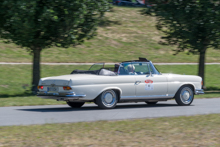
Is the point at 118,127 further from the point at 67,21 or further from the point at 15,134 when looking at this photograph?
the point at 67,21

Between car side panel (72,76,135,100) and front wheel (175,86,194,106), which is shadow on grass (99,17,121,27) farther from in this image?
car side panel (72,76,135,100)

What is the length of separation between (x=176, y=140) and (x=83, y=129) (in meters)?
1.87

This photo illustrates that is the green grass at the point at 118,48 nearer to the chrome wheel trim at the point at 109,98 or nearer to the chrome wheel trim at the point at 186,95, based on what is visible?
the chrome wheel trim at the point at 109,98

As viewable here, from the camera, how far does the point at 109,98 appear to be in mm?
10930

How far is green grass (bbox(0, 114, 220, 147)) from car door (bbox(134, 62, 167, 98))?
318 cm

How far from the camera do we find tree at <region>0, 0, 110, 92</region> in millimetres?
14469

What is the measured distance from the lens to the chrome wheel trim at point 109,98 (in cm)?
1084

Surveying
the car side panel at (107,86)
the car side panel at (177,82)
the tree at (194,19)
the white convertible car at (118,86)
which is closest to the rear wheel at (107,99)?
the white convertible car at (118,86)

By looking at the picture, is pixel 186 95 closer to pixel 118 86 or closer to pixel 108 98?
pixel 118 86

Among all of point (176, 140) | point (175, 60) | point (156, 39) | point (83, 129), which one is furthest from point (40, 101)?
point (156, 39)

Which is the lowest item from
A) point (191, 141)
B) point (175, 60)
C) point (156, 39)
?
point (191, 141)

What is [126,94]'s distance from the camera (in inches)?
441

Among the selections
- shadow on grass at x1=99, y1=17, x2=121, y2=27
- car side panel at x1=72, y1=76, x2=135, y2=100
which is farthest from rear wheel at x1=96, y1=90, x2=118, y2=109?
shadow on grass at x1=99, y1=17, x2=121, y2=27

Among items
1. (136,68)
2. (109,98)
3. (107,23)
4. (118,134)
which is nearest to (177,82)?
(136,68)
